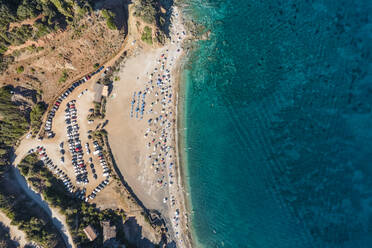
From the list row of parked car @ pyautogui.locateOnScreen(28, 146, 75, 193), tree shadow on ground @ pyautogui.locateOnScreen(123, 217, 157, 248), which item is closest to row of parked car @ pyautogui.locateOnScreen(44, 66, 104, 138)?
row of parked car @ pyautogui.locateOnScreen(28, 146, 75, 193)

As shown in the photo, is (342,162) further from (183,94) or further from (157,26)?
(157,26)

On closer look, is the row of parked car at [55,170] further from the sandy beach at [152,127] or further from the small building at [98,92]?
the small building at [98,92]

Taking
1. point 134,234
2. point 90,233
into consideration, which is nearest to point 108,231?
point 90,233

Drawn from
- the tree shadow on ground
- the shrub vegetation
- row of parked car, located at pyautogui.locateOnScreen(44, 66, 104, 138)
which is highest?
the shrub vegetation

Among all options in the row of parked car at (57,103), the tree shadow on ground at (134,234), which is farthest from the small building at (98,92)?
the tree shadow on ground at (134,234)

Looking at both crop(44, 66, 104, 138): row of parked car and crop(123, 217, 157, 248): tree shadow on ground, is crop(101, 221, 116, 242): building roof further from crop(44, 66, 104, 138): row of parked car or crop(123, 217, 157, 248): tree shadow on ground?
crop(44, 66, 104, 138): row of parked car

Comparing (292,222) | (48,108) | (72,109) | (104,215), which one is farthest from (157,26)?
(292,222)
